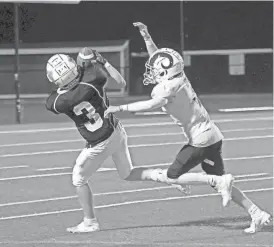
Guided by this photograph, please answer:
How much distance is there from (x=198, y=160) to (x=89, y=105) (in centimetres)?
128

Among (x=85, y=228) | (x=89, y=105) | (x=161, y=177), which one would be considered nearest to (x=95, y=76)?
(x=89, y=105)

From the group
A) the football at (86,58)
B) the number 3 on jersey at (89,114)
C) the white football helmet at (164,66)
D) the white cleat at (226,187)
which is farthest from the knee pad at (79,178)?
the white cleat at (226,187)

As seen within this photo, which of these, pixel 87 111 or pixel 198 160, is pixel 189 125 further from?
pixel 87 111

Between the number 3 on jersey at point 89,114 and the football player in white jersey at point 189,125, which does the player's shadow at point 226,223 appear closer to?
the football player in white jersey at point 189,125

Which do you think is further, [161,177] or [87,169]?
[161,177]

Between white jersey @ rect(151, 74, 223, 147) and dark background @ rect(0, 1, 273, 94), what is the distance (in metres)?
18.3

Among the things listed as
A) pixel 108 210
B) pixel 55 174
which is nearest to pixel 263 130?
pixel 55 174

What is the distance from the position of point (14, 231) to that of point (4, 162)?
5801mm

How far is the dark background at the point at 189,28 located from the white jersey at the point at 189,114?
1832cm

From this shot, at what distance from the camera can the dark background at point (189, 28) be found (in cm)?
2872

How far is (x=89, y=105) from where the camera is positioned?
964cm

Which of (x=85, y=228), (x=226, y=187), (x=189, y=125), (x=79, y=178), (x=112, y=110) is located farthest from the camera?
(x=85, y=228)

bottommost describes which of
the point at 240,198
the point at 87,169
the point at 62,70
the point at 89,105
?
the point at 240,198

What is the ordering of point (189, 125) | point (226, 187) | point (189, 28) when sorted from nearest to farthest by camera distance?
point (226, 187)
point (189, 125)
point (189, 28)
